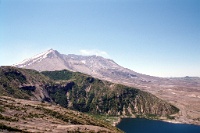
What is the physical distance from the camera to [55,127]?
341 feet

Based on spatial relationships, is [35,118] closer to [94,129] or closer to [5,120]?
A: [5,120]

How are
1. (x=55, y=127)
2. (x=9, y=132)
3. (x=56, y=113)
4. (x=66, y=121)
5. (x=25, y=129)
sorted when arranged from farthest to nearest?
1. (x=56, y=113)
2. (x=66, y=121)
3. (x=55, y=127)
4. (x=25, y=129)
5. (x=9, y=132)

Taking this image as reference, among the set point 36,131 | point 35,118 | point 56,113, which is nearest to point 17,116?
point 35,118

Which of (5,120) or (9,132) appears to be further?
(5,120)

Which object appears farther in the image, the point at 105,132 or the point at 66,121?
the point at 66,121

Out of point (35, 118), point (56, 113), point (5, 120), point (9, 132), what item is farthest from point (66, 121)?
point (9, 132)

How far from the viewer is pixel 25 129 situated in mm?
86812

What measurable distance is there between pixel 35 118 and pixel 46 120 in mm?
5723

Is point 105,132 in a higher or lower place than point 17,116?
lower

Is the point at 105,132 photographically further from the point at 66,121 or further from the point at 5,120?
the point at 5,120

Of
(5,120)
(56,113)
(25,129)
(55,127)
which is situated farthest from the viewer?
(56,113)

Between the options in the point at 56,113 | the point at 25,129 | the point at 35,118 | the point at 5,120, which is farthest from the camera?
the point at 56,113

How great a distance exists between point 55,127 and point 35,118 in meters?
16.7

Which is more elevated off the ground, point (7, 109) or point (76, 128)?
point (7, 109)
